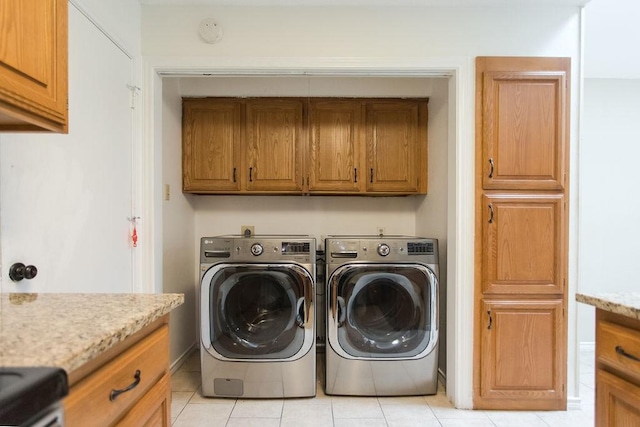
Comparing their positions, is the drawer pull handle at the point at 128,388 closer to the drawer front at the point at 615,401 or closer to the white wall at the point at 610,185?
the drawer front at the point at 615,401

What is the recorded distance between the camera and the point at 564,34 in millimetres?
2000

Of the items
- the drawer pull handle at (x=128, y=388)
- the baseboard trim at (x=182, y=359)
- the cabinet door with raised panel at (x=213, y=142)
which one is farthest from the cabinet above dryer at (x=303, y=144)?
the drawer pull handle at (x=128, y=388)

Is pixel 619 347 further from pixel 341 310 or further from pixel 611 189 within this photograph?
pixel 611 189

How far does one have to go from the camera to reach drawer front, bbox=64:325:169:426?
66cm

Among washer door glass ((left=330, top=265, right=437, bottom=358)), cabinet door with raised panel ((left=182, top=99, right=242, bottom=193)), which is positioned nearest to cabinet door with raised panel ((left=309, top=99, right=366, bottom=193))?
cabinet door with raised panel ((left=182, top=99, right=242, bottom=193))

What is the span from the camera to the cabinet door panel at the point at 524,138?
6.48 ft

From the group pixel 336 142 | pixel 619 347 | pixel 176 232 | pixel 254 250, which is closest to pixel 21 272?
pixel 254 250

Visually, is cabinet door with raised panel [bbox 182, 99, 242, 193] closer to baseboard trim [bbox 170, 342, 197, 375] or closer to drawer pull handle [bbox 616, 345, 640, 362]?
baseboard trim [bbox 170, 342, 197, 375]

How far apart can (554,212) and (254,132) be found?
2020 mm

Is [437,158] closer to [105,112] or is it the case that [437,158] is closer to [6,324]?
[105,112]

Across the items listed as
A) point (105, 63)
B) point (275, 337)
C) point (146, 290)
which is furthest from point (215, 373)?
point (105, 63)

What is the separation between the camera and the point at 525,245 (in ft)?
6.46

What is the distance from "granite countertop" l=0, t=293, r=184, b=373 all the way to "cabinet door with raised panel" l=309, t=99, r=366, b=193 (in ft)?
5.52

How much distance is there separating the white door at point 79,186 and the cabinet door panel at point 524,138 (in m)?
1.97
